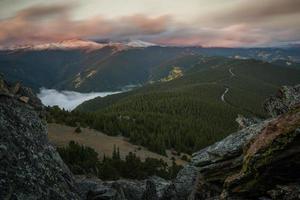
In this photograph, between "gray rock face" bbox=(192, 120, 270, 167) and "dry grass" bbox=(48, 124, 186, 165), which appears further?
"dry grass" bbox=(48, 124, 186, 165)

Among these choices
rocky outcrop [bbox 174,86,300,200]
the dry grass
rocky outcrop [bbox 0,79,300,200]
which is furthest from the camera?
the dry grass

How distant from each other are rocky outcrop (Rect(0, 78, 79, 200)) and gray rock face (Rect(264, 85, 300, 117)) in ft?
64.8

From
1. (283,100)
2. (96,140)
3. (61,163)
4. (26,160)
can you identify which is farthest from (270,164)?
(96,140)

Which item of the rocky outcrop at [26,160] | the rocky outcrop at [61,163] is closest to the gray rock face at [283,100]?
the rocky outcrop at [61,163]

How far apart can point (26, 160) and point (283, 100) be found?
23.1m

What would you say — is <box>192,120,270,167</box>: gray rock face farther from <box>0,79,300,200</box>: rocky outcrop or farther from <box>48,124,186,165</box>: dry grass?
<box>48,124,186,165</box>: dry grass

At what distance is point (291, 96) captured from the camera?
35750 mm

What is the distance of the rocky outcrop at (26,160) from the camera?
2086 cm

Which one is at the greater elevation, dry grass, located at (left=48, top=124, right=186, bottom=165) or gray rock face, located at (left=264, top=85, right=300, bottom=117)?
gray rock face, located at (left=264, top=85, right=300, bottom=117)

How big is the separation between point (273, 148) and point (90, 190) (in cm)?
1909

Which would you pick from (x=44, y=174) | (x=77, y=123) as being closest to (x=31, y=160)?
(x=44, y=174)

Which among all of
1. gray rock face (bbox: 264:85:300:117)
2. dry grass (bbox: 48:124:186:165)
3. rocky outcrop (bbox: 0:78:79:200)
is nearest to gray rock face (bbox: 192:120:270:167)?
gray rock face (bbox: 264:85:300:117)

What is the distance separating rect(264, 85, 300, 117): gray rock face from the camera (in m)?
35.6

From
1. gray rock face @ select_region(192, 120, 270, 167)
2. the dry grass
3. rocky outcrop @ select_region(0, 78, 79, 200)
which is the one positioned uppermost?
rocky outcrop @ select_region(0, 78, 79, 200)
